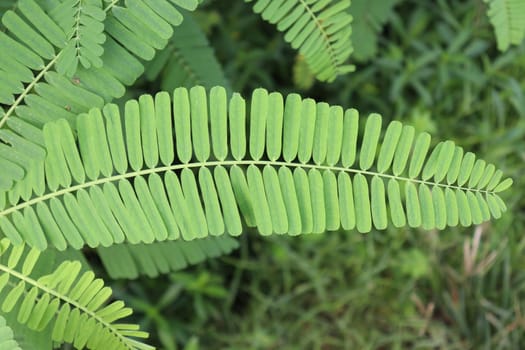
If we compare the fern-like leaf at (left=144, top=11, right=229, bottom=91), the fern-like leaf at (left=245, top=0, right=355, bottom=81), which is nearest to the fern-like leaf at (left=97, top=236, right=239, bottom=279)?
the fern-like leaf at (left=144, top=11, right=229, bottom=91)

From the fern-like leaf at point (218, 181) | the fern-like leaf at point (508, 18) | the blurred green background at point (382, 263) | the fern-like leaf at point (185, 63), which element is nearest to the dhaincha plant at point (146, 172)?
the fern-like leaf at point (218, 181)

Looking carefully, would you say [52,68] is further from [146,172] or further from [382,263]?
[382,263]

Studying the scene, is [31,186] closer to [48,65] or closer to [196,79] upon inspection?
[48,65]

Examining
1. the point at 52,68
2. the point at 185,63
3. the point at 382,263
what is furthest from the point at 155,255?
the point at 382,263

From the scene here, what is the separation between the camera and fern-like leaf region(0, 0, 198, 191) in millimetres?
1268

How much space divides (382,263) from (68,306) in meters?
1.43

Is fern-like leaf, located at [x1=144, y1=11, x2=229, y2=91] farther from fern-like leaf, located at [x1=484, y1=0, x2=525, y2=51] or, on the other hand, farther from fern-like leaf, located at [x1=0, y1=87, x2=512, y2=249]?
fern-like leaf, located at [x1=484, y1=0, x2=525, y2=51]

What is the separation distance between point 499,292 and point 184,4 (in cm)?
170

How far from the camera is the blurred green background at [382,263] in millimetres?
2383

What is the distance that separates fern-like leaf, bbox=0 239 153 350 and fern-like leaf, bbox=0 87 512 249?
0.19 feet

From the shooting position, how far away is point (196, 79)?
1.77 metres

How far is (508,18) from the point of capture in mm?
1703

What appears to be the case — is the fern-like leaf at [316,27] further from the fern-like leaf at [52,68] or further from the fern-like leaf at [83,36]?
the fern-like leaf at [83,36]

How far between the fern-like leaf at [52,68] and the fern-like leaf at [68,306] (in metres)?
0.15
